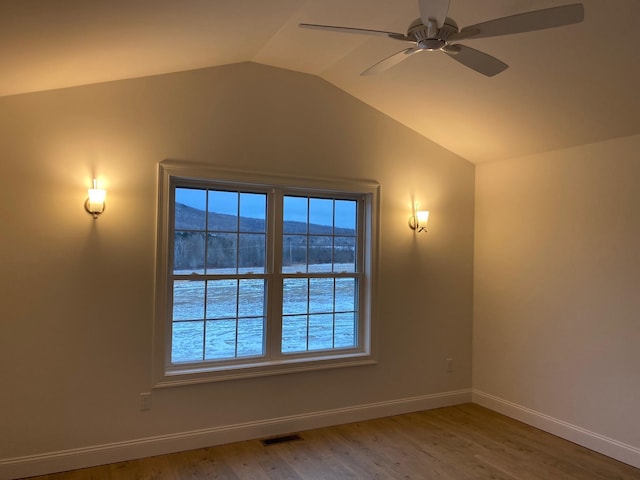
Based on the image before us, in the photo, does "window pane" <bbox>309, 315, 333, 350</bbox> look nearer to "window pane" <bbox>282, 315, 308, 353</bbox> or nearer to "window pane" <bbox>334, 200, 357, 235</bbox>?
"window pane" <bbox>282, 315, 308, 353</bbox>

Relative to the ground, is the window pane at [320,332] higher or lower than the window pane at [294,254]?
lower

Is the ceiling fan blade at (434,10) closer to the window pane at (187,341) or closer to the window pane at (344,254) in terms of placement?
the window pane at (344,254)

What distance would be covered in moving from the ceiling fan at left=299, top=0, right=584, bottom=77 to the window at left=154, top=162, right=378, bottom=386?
6.00ft

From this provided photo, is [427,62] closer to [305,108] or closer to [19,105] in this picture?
[305,108]

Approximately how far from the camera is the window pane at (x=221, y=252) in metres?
3.58

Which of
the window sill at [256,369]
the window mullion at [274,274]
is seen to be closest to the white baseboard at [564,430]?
the window sill at [256,369]

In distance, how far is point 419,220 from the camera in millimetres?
4195

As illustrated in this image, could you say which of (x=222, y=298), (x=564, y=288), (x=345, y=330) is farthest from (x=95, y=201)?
(x=564, y=288)

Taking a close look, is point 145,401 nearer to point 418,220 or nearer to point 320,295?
point 320,295

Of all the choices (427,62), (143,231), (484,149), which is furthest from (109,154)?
(484,149)

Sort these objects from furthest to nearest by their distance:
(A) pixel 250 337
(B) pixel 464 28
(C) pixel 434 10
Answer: (A) pixel 250 337 < (B) pixel 464 28 < (C) pixel 434 10

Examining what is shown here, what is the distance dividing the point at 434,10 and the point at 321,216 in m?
2.37

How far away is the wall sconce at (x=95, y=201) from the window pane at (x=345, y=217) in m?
1.92

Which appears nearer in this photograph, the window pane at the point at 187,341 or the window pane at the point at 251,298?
the window pane at the point at 187,341
